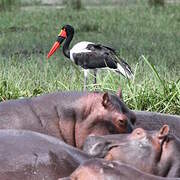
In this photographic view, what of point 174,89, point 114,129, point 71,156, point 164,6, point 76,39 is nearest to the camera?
point 71,156

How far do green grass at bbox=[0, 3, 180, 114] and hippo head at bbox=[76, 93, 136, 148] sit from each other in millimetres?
1895

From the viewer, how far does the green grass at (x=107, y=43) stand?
5.48 metres

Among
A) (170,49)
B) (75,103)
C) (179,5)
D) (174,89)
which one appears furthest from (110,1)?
(75,103)

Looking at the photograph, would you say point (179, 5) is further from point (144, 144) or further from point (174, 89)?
point (144, 144)

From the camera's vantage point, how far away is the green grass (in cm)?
548

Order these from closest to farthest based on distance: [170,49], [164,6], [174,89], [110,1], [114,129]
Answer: [114,129] < [174,89] < [170,49] < [164,6] < [110,1]

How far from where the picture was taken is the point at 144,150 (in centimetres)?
266

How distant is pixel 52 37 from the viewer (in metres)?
16.5

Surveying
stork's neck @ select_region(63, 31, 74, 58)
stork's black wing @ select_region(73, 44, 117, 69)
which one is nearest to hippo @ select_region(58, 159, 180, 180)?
stork's black wing @ select_region(73, 44, 117, 69)

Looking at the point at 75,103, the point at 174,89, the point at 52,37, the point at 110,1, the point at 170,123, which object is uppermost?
the point at 75,103

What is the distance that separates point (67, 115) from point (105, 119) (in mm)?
162

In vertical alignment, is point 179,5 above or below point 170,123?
below

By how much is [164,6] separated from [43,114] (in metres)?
19.9

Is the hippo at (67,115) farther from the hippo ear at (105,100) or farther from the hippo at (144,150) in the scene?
the hippo at (144,150)
